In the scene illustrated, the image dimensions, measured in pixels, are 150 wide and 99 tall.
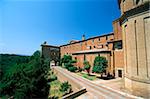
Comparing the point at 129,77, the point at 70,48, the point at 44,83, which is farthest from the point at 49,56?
the point at 129,77

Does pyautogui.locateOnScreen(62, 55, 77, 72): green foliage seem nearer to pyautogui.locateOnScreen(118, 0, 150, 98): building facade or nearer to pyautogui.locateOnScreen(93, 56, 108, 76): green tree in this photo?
pyautogui.locateOnScreen(93, 56, 108, 76): green tree

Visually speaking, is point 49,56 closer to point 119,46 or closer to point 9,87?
point 9,87

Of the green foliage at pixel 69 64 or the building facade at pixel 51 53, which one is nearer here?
the green foliage at pixel 69 64

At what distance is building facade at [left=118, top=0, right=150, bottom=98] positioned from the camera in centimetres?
1418

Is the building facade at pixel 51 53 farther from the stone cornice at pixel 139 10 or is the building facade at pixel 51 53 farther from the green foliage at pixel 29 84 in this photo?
the stone cornice at pixel 139 10

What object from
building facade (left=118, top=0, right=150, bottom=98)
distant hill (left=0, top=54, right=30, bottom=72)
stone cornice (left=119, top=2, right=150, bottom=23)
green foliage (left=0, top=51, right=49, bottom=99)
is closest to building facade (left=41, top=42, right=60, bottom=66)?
distant hill (left=0, top=54, right=30, bottom=72)

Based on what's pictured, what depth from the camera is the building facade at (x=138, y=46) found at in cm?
1418

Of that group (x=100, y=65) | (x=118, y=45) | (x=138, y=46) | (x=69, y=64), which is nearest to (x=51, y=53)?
(x=69, y=64)

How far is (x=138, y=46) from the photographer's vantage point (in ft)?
49.5

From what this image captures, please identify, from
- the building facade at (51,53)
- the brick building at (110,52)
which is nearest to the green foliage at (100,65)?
the brick building at (110,52)

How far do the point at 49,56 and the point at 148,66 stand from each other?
Result: 5112 cm

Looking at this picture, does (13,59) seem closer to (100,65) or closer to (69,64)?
(69,64)

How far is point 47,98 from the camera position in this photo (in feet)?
81.8

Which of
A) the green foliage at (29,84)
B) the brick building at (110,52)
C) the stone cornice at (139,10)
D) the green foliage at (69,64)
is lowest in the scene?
the green foliage at (29,84)
